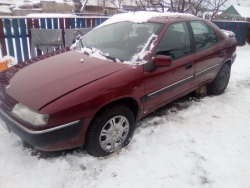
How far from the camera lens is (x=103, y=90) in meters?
2.31

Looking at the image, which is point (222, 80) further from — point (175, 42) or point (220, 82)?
point (175, 42)

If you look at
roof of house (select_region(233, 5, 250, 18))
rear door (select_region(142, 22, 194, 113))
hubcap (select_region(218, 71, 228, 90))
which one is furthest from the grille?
roof of house (select_region(233, 5, 250, 18))

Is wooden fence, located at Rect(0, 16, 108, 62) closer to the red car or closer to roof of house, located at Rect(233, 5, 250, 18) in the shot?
the red car

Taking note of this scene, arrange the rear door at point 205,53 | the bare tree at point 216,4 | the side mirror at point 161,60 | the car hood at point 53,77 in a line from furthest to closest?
the bare tree at point 216,4
the rear door at point 205,53
the side mirror at point 161,60
the car hood at point 53,77

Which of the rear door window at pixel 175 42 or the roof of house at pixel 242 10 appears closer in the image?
the rear door window at pixel 175 42

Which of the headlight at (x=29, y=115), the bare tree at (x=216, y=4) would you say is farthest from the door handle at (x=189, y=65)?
the bare tree at (x=216, y=4)

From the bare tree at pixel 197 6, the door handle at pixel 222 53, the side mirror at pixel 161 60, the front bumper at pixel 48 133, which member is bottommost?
the front bumper at pixel 48 133

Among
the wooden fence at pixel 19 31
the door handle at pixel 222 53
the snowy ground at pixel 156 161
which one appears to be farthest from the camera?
the wooden fence at pixel 19 31

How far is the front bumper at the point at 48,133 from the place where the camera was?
6.84ft

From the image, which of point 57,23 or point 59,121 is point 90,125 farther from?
point 57,23

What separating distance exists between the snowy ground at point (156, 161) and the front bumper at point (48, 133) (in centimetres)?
43

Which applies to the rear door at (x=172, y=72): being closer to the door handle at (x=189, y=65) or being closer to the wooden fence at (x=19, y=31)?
the door handle at (x=189, y=65)

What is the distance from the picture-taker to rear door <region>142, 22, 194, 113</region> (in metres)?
2.86

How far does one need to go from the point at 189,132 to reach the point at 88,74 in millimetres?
1721
